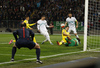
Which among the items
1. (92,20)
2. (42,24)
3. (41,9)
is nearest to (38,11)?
(41,9)

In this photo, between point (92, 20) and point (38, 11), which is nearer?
point (92, 20)

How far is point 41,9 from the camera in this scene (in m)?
37.5

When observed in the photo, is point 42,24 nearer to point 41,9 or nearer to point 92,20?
point 92,20

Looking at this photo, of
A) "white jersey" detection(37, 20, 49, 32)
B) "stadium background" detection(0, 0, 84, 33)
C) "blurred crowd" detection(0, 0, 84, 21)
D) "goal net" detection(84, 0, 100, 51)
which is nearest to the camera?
"goal net" detection(84, 0, 100, 51)

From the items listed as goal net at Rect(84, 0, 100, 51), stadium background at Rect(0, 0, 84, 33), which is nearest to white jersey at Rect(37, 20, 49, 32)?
goal net at Rect(84, 0, 100, 51)

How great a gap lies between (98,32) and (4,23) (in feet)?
47.4

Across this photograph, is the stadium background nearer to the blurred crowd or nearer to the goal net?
the blurred crowd

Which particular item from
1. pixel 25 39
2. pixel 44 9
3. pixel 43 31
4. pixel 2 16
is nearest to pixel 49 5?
pixel 44 9

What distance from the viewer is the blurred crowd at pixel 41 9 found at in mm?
35625

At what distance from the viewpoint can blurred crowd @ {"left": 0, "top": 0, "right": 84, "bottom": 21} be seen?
117 feet

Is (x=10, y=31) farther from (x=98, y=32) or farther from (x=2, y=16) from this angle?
(x=98, y=32)

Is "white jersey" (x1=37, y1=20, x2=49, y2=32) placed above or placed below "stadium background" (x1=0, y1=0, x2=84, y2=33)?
below

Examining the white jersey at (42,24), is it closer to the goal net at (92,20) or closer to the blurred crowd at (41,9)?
the goal net at (92,20)

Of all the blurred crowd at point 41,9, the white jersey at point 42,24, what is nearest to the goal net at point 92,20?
the white jersey at point 42,24
